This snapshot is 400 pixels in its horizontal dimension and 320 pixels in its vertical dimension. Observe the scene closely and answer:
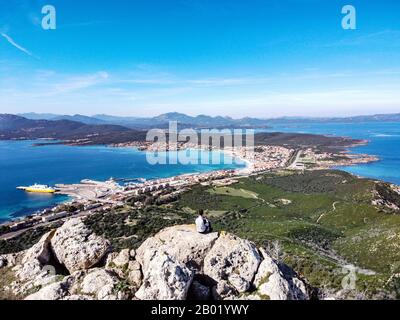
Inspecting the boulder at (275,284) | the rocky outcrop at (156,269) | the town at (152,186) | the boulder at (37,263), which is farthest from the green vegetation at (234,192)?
the boulder at (275,284)

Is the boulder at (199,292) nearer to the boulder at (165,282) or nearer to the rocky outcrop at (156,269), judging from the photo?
the rocky outcrop at (156,269)

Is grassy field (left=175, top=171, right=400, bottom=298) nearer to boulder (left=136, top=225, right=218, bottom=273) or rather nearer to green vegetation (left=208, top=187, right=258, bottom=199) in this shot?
green vegetation (left=208, top=187, right=258, bottom=199)

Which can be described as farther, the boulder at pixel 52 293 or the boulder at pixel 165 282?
the boulder at pixel 52 293

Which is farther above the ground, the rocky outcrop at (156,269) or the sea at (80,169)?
the rocky outcrop at (156,269)

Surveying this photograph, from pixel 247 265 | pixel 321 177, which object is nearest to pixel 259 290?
pixel 247 265

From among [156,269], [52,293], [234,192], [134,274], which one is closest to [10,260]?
[52,293]

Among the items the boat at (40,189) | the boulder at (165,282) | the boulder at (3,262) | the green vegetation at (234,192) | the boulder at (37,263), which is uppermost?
the boulder at (165,282)
